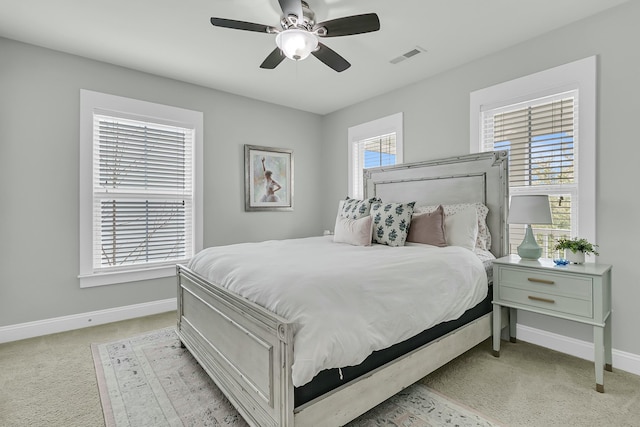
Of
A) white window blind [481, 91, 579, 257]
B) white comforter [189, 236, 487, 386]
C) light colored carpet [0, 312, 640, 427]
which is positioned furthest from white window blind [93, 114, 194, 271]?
white window blind [481, 91, 579, 257]

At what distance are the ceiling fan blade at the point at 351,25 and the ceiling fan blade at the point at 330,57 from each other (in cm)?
18

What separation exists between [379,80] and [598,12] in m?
1.93

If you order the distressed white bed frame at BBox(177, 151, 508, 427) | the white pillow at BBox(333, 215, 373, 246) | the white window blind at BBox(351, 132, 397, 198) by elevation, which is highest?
the white window blind at BBox(351, 132, 397, 198)

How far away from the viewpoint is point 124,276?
337 centimetres

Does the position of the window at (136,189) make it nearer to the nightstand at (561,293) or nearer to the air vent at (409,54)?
the air vent at (409,54)

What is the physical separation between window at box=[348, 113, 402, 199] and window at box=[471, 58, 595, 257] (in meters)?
1.11

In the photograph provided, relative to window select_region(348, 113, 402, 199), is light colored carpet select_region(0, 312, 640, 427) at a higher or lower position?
lower

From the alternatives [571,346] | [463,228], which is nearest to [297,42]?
[463,228]

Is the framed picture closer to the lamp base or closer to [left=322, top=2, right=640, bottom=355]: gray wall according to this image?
[left=322, top=2, right=640, bottom=355]: gray wall

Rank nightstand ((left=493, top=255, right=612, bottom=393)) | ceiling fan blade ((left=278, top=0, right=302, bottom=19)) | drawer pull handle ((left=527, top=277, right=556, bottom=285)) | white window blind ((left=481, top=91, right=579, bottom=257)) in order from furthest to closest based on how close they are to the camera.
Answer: white window blind ((left=481, top=91, right=579, bottom=257)) < drawer pull handle ((left=527, top=277, right=556, bottom=285)) < nightstand ((left=493, top=255, right=612, bottom=393)) < ceiling fan blade ((left=278, top=0, right=302, bottom=19))

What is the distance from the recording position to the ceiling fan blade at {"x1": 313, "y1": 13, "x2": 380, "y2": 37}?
1975mm

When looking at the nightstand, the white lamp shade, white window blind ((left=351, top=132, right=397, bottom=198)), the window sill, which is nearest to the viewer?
the nightstand

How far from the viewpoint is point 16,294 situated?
2852mm

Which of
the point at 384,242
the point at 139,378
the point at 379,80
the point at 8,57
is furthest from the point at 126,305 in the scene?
the point at 379,80
